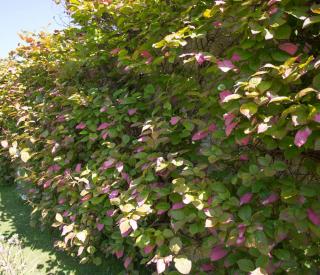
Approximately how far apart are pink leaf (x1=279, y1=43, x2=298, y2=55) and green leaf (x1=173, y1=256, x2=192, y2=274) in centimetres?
136

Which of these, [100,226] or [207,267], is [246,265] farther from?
[100,226]

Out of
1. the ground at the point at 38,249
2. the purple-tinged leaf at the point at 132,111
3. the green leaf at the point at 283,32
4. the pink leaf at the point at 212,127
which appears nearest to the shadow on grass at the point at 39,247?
the ground at the point at 38,249

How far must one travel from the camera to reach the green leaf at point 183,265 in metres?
2.16

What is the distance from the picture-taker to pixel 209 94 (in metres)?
2.41

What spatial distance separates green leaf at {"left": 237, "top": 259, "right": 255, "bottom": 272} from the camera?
2.00 meters

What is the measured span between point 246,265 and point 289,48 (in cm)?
122

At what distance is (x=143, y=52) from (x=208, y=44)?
0.50 m

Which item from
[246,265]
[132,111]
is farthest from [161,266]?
[132,111]

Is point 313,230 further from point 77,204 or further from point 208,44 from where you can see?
point 77,204

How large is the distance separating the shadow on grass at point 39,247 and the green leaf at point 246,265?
1285 mm

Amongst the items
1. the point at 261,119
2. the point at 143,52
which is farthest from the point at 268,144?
the point at 143,52

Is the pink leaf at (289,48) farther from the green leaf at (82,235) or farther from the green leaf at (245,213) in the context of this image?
the green leaf at (82,235)

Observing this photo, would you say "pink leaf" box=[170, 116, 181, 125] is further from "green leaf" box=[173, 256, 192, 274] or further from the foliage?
the foliage

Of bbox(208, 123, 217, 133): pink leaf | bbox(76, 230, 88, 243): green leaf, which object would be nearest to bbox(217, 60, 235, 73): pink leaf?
bbox(208, 123, 217, 133): pink leaf
